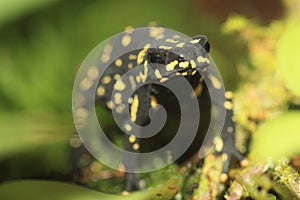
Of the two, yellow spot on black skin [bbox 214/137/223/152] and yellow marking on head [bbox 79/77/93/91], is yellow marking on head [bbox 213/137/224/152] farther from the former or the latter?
yellow marking on head [bbox 79/77/93/91]

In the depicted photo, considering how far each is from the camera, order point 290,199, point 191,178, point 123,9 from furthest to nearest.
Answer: point 123,9 < point 191,178 < point 290,199

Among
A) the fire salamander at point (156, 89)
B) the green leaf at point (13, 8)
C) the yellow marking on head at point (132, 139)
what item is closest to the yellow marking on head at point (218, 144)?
the fire salamander at point (156, 89)

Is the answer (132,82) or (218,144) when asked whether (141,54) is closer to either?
(132,82)

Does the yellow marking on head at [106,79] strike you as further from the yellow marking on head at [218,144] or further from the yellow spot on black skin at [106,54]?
the yellow marking on head at [218,144]

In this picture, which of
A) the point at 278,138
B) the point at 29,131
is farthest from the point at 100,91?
the point at 278,138

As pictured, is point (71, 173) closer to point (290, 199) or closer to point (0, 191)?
point (0, 191)

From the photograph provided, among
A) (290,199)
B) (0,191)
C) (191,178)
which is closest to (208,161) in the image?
(191,178)

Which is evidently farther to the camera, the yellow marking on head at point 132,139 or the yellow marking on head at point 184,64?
the yellow marking on head at point 132,139

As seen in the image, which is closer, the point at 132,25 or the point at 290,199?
the point at 290,199
